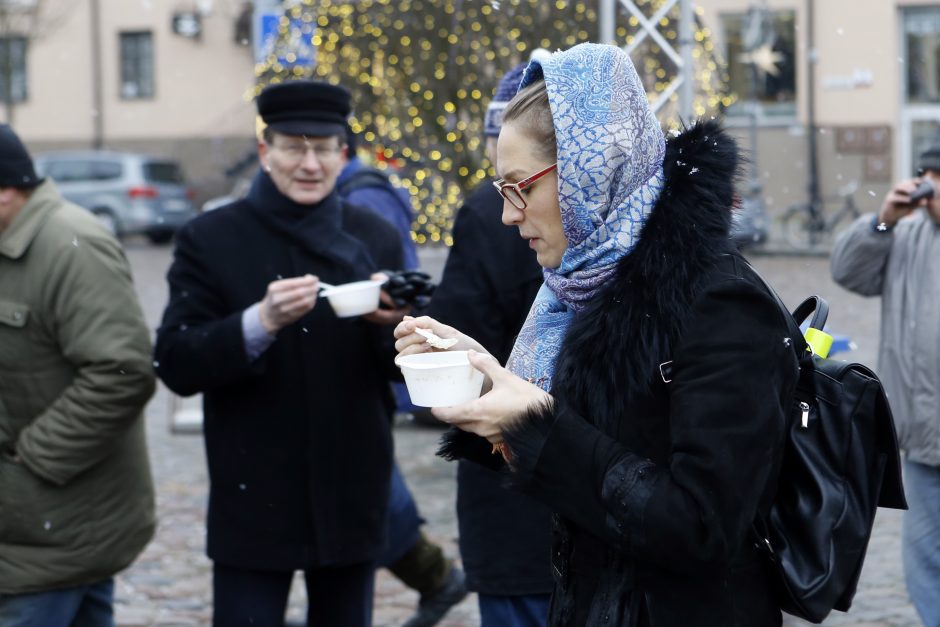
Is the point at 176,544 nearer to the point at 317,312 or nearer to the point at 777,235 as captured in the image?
the point at 317,312

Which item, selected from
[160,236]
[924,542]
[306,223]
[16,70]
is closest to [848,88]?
[160,236]

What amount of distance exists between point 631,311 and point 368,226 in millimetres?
2164

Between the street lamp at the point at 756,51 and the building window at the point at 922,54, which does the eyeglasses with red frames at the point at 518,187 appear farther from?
the building window at the point at 922,54

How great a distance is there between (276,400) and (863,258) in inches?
94.3

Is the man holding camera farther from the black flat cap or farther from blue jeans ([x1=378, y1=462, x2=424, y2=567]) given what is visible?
the black flat cap

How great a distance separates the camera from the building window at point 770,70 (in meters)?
30.0

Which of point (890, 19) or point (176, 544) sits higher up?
point (890, 19)

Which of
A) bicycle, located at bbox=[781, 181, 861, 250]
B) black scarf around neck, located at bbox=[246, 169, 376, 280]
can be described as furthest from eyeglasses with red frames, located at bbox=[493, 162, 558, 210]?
bicycle, located at bbox=[781, 181, 861, 250]

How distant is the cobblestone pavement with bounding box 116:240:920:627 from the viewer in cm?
618

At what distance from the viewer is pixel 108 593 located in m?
4.35

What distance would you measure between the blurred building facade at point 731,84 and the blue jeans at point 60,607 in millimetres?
21982

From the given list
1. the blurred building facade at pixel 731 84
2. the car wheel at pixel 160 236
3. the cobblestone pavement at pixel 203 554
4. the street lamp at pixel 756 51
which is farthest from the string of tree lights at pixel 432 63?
the car wheel at pixel 160 236

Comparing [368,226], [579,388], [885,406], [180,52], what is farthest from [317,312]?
[180,52]

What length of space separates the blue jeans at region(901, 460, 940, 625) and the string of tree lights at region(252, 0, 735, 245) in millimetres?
6138
